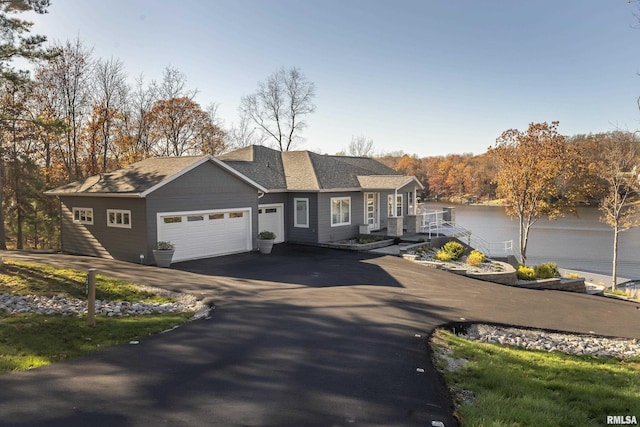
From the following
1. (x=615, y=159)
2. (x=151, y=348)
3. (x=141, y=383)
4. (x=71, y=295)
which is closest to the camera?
(x=141, y=383)

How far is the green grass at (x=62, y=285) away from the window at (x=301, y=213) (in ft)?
32.6

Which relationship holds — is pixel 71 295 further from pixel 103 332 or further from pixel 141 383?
pixel 141 383

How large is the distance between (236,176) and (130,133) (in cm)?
2046

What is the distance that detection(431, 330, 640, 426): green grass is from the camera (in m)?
4.61

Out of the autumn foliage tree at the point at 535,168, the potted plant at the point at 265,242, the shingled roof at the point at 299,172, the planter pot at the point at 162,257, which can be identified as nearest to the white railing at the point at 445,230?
the autumn foliage tree at the point at 535,168

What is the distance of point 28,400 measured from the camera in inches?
185

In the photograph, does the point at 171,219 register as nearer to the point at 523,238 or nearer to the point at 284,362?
the point at 284,362

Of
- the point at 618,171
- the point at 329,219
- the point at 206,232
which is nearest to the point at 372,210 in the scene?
the point at 329,219

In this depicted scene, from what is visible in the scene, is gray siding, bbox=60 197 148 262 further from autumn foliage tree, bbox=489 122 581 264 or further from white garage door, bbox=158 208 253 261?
autumn foliage tree, bbox=489 122 581 264

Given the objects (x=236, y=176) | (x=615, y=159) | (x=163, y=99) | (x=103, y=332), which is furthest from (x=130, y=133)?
(x=615, y=159)

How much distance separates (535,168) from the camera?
901 inches

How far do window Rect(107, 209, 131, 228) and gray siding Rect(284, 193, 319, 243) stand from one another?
7559 mm

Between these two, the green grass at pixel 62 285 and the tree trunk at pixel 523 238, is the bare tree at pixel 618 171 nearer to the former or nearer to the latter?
the tree trunk at pixel 523 238

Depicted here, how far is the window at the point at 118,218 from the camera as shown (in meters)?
15.9
